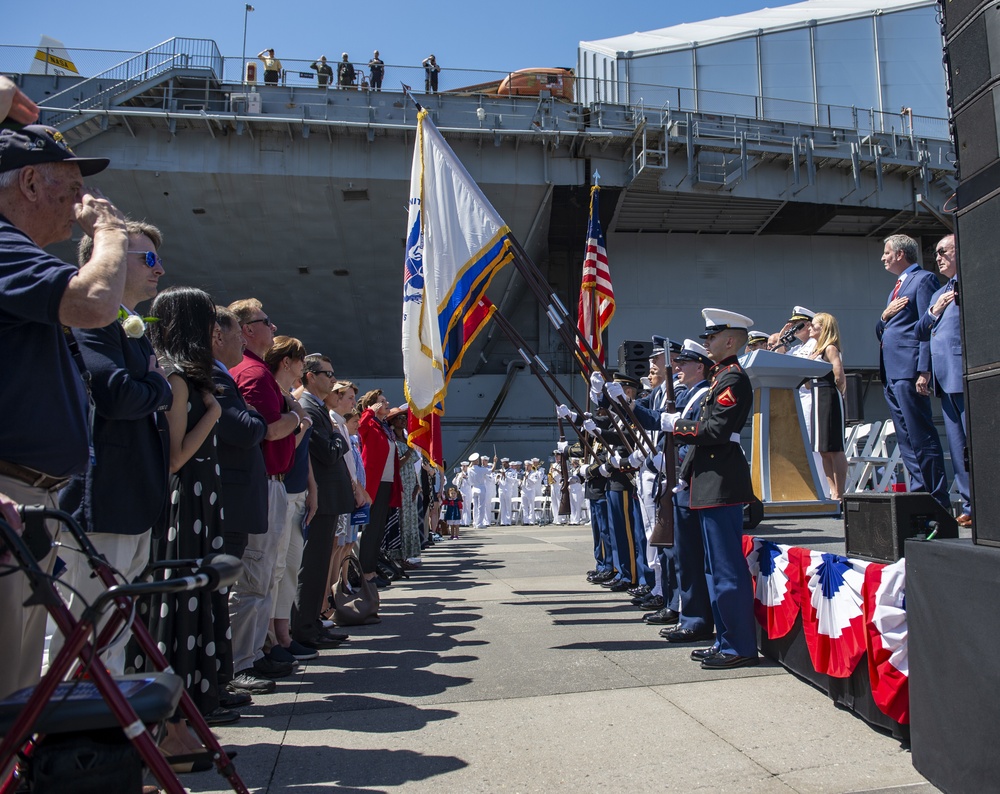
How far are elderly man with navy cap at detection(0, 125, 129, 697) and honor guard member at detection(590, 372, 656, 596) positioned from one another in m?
4.03

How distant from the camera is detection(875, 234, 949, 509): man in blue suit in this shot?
5.39 m

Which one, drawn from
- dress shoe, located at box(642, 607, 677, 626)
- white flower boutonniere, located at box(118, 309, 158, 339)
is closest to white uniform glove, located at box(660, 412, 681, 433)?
dress shoe, located at box(642, 607, 677, 626)

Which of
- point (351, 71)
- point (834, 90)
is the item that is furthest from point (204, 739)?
point (834, 90)

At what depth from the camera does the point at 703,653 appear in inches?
159

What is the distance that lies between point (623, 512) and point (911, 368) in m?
2.74

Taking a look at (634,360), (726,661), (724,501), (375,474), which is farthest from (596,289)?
(726,661)

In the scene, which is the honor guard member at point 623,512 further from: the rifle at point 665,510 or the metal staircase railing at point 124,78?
the metal staircase railing at point 124,78

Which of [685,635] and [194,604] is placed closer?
[194,604]

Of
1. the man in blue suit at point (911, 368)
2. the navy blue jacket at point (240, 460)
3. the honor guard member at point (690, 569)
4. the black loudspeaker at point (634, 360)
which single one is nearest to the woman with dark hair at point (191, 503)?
the navy blue jacket at point (240, 460)

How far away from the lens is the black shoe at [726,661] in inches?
154

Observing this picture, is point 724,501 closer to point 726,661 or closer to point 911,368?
point 726,661

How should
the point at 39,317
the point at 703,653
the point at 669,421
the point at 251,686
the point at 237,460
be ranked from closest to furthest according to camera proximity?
the point at 39,317, the point at 237,460, the point at 251,686, the point at 703,653, the point at 669,421

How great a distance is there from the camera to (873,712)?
299 centimetres

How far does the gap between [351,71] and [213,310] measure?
19658 millimetres
